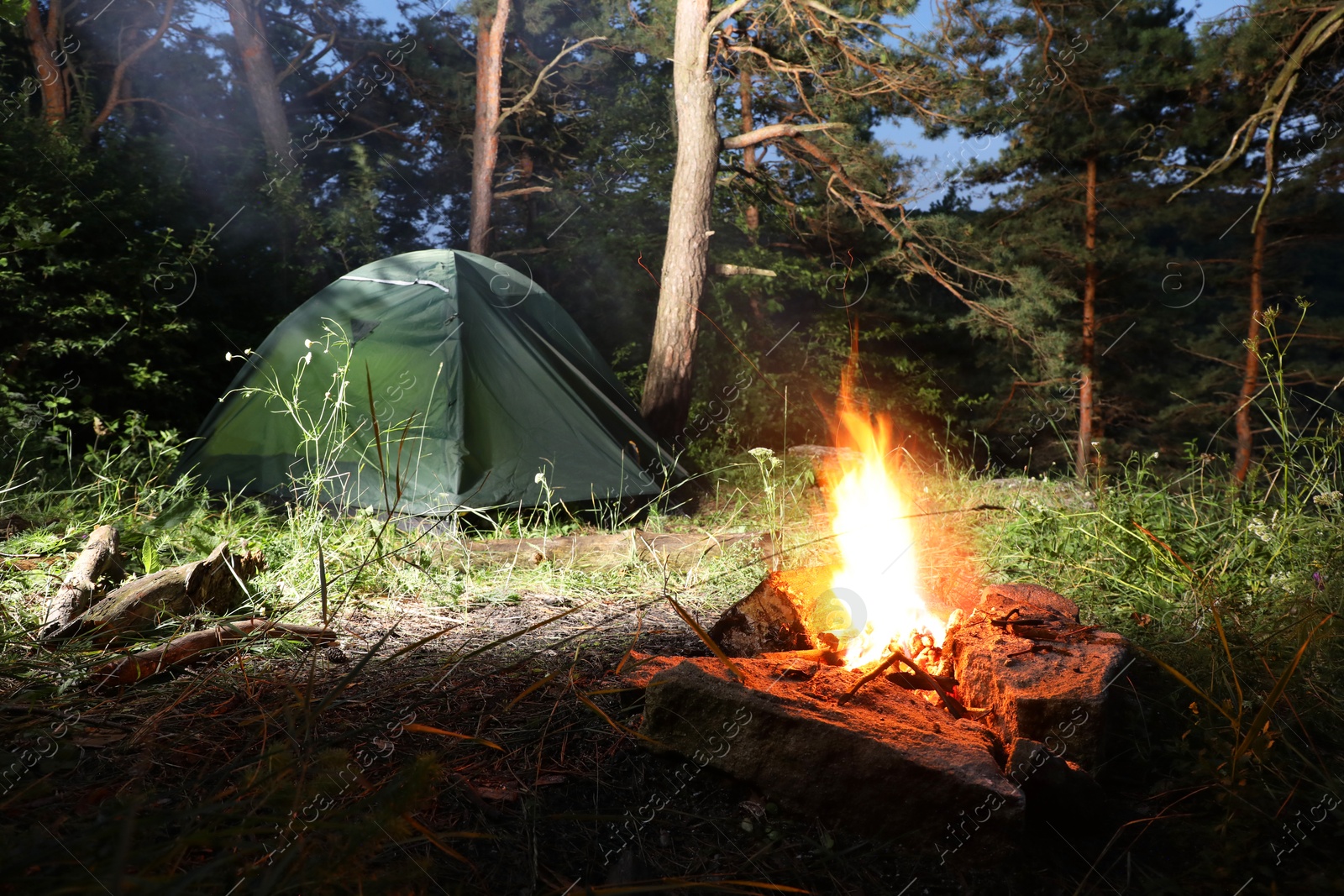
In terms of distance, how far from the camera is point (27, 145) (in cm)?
695

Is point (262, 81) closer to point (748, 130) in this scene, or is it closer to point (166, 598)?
point (748, 130)

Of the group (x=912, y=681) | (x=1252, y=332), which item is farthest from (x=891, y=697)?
(x=1252, y=332)

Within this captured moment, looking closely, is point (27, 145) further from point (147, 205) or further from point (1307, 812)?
point (1307, 812)

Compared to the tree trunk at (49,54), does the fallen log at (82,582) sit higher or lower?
lower

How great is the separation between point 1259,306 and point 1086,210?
7.87 feet

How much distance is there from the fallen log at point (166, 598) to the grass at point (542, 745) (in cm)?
8

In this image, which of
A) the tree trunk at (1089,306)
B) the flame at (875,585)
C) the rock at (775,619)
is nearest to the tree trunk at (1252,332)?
the tree trunk at (1089,306)

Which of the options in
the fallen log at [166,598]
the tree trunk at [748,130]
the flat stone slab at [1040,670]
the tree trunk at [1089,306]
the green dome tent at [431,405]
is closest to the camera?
the flat stone slab at [1040,670]

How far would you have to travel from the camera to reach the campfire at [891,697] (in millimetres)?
1564

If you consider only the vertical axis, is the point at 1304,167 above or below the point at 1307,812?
above

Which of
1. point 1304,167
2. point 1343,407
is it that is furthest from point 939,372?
point 1343,407

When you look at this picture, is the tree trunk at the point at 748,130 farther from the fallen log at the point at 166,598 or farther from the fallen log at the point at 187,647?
the fallen log at the point at 187,647

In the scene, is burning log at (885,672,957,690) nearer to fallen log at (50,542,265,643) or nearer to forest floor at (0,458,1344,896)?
forest floor at (0,458,1344,896)

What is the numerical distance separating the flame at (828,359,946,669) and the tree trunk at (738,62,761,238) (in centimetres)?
739
